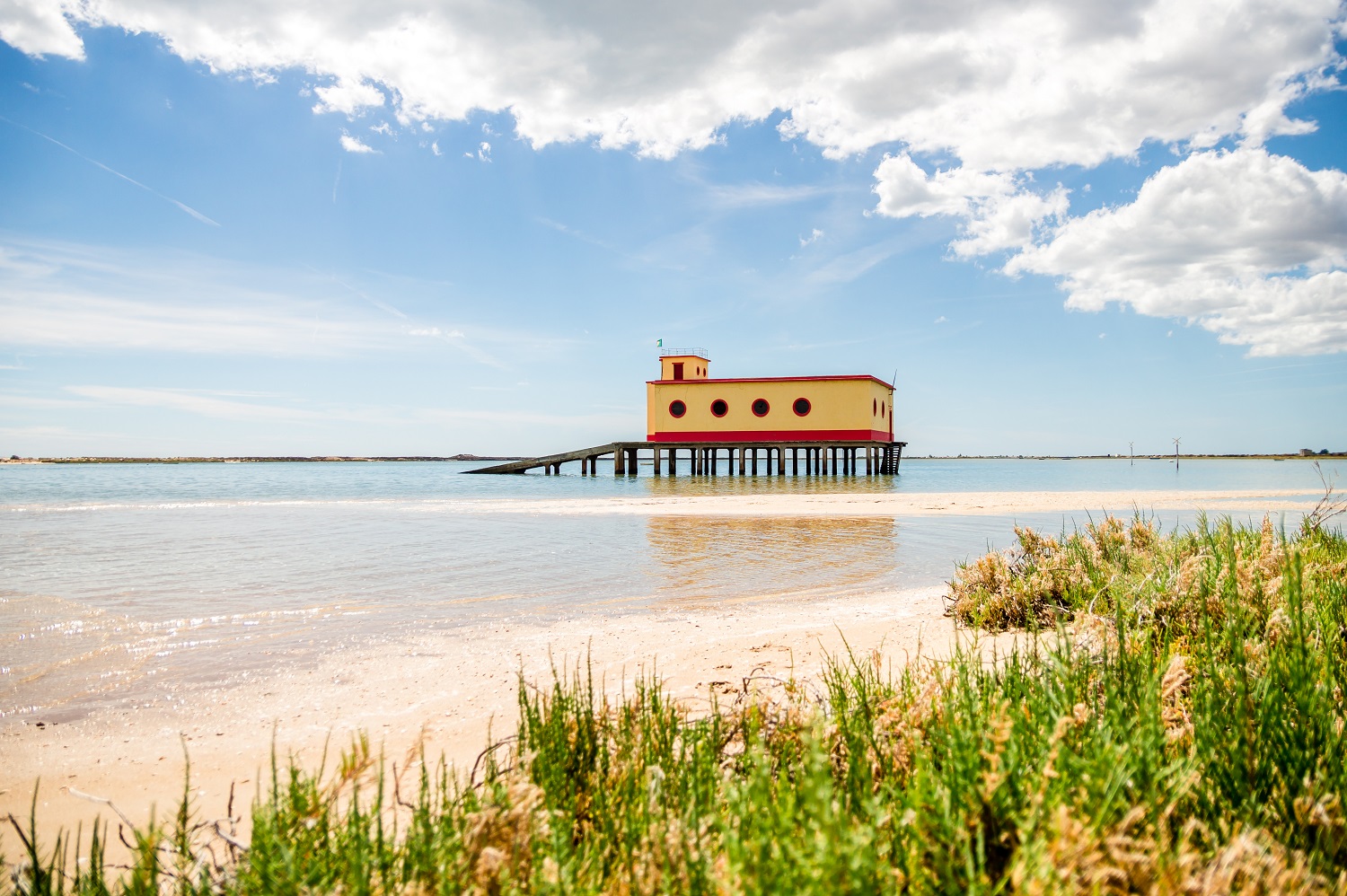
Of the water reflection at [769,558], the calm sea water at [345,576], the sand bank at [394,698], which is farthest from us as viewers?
the water reflection at [769,558]

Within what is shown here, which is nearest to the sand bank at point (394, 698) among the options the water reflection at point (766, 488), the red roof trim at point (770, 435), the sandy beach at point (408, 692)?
the sandy beach at point (408, 692)

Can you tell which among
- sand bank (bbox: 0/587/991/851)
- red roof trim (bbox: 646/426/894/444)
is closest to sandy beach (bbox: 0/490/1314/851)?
sand bank (bbox: 0/587/991/851)

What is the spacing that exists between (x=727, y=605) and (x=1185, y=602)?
335 cm

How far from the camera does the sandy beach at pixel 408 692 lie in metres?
3.05

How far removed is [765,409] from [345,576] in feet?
78.9

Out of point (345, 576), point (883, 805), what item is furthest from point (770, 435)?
point (883, 805)

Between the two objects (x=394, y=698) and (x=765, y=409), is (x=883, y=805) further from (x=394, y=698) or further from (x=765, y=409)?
(x=765, y=409)

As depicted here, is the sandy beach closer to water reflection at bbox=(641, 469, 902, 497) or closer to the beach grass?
the beach grass

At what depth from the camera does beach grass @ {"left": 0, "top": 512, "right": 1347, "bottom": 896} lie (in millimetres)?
1405

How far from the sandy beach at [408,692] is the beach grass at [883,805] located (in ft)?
1.08

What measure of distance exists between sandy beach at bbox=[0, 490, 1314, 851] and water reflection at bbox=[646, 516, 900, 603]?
2.22 ft

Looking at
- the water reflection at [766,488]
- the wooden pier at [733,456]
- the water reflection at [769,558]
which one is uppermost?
the wooden pier at [733,456]

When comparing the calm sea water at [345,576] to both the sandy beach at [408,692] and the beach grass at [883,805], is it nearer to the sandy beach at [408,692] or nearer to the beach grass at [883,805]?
the sandy beach at [408,692]

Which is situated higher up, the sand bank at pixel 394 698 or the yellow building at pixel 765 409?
the yellow building at pixel 765 409
